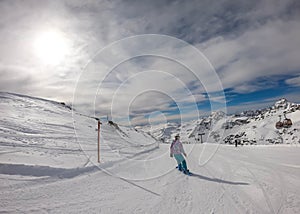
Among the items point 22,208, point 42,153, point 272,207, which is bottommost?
point 272,207

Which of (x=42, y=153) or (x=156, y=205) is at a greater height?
(x=42, y=153)

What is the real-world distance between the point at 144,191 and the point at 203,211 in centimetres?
219

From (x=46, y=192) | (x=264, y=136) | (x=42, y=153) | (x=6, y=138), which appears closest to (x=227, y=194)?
(x=46, y=192)

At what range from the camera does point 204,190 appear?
646cm

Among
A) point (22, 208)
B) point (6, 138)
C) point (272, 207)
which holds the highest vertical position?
point (6, 138)

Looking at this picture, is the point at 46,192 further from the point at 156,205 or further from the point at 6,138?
the point at 6,138

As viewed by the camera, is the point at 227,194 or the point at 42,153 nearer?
the point at 227,194

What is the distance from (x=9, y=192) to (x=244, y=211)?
6120 mm

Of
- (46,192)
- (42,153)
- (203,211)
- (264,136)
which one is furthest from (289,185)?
(264,136)

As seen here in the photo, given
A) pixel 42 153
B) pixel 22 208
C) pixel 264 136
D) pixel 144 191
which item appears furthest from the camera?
pixel 264 136

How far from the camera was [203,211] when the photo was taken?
15.6ft

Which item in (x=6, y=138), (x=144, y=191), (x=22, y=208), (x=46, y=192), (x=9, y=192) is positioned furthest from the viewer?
(x=6, y=138)

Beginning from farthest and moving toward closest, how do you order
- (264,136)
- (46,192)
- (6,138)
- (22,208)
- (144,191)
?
(264,136) < (6,138) < (144,191) < (46,192) < (22,208)

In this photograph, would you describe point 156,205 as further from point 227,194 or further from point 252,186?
point 252,186
